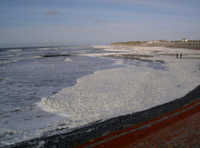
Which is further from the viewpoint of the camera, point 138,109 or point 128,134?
point 138,109

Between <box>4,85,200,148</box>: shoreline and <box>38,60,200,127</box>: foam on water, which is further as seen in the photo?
<box>38,60,200,127</box>: foam on water

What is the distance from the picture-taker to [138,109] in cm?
726

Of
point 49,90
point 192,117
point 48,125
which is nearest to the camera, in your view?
point 192,117

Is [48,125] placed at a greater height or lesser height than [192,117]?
lesser

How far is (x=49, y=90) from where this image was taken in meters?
10.8

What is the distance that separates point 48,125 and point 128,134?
309cm

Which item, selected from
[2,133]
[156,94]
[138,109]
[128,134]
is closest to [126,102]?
[138,109]

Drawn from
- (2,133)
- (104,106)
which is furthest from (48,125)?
(104,106)

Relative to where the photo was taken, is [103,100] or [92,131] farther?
[103,100]

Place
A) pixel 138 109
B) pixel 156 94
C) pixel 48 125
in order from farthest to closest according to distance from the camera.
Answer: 1. pixel 156 94
2. pixel 138 109
3. pixel 48 125

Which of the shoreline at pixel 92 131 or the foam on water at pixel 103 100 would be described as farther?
the foam on water at pixel 103 100

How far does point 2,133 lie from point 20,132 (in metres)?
0.60

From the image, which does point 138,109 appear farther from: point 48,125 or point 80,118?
point 48,125

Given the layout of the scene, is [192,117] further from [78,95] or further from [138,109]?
[78,95]
